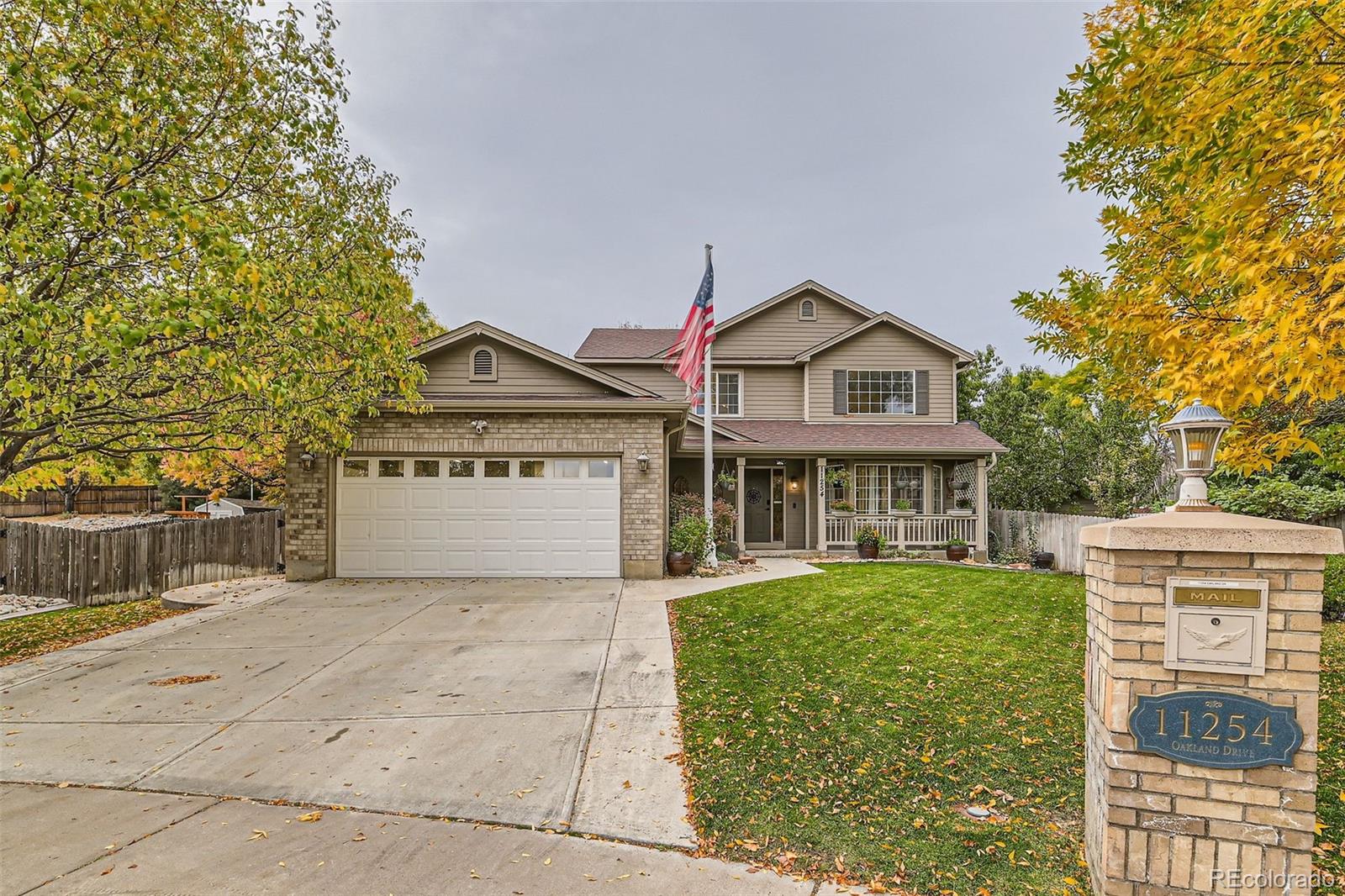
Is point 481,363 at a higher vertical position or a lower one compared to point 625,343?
lower

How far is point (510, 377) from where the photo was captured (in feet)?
36.3

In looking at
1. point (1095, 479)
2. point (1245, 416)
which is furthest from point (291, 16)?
point (1095, 479)

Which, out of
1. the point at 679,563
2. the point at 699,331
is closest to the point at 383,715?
the point at 679,563

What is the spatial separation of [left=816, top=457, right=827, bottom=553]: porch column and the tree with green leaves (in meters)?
9.37

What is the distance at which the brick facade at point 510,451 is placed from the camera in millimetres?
10547

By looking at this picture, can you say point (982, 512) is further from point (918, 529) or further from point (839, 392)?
point (839, 392)

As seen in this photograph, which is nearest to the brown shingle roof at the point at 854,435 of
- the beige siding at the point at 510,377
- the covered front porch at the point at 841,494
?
the covered front porch at the point at 841,494

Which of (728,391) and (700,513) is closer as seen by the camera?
(700,513)

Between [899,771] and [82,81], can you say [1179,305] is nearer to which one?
[899,771]

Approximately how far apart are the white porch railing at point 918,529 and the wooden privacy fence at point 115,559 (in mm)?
12510

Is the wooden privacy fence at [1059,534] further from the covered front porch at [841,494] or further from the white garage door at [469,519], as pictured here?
the white garage door at [469,519]

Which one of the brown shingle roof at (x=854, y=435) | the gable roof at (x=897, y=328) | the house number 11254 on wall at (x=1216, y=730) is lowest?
the house number 11254 on wall at (x=1216, y=730)

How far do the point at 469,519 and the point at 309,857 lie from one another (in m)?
8.05

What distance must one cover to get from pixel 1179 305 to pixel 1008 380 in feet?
60.1
